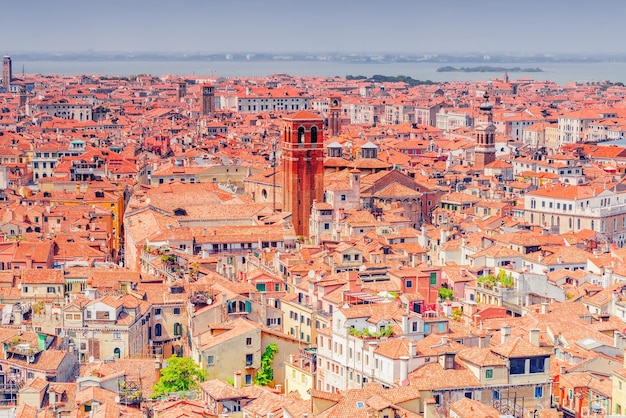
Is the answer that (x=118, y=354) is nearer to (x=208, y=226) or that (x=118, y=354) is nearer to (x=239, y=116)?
(x=208, y=226)

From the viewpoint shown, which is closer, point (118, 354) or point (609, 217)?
point (118, 354)

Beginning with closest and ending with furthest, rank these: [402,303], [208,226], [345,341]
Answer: [345,341] < [402,303] < [208,226]

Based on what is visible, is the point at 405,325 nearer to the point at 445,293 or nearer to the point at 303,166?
the point at 445,293

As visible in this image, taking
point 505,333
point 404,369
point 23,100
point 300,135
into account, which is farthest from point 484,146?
point 23,100

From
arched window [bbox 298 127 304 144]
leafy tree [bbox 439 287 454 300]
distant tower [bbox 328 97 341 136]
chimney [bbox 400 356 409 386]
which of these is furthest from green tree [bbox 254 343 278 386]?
distant tower [bbox 328 97 341 136]

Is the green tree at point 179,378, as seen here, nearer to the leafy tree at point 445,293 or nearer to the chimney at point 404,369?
the chimney at point 404,369

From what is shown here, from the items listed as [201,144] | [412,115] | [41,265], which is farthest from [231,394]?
[412,115]

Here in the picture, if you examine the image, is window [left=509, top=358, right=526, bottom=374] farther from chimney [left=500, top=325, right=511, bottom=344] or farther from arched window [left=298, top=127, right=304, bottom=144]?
arched window [left=298, top=127, right=304, bottom=144]
